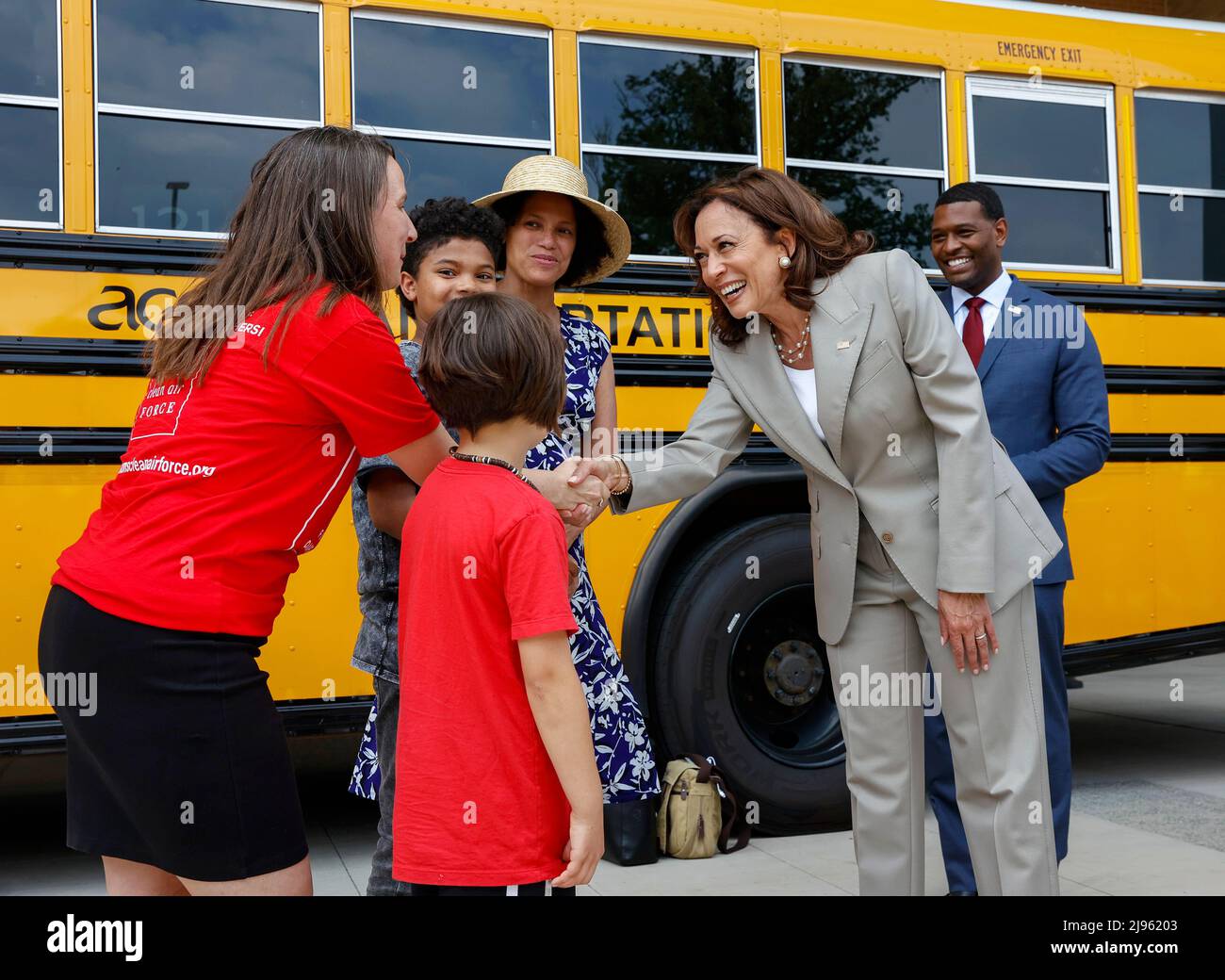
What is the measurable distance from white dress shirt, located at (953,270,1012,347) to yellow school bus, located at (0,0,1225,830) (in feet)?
2.43

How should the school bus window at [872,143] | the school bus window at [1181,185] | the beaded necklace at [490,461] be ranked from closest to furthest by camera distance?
the beaded necklace at [490,461], the school bus window at [872,143], the school bus window at [1181,185]

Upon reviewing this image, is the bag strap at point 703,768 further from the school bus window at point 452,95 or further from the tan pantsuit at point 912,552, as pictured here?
the school bus window at point 452,95

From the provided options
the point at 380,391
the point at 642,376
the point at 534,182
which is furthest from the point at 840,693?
the point at 642,376

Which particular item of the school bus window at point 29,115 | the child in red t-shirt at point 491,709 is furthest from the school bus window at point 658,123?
the child in red t-shirt at point 491,709

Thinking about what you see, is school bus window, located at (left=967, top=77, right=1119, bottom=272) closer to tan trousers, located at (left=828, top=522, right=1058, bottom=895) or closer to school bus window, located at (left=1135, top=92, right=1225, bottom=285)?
school bus window, located at (left=1135, top=92, right=1225, bottom=285)

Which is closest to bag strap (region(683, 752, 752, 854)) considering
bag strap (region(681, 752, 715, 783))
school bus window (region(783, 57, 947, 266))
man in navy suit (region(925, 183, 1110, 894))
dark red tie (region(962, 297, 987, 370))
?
bag strap (region(681, 752, 715, 783))

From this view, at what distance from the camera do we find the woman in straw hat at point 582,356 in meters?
2.56

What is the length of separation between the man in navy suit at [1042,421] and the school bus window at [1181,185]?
1.37 meters

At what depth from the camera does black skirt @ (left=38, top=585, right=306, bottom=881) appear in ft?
5.11

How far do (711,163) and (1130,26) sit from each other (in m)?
1.79

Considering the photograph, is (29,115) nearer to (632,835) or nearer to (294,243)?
(294,243)

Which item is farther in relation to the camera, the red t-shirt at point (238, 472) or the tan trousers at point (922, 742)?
the tan trousers at point (922, 742)
